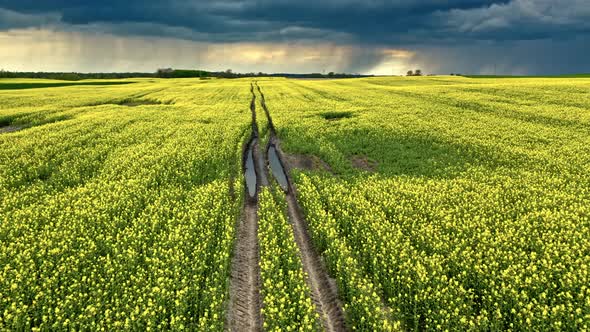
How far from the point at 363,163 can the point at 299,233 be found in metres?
10.8

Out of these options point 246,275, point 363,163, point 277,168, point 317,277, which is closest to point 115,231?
point 246,275

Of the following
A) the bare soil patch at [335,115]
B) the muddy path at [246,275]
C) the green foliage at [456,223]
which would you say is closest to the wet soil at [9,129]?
the green foliage at [456,223]

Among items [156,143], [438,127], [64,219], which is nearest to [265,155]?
[156,143]

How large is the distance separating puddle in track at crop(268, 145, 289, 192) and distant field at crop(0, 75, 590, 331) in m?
0.23

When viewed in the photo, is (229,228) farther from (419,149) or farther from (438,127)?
(438,127)

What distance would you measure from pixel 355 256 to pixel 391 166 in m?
11.7

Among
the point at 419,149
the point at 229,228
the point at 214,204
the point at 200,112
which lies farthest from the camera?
the point at 200,112

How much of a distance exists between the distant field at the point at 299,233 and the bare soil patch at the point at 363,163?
0.21 m

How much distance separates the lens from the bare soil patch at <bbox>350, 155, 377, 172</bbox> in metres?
22.8

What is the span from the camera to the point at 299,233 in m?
14.8

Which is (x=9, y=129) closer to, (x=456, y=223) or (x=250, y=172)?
(x=250, y=172)

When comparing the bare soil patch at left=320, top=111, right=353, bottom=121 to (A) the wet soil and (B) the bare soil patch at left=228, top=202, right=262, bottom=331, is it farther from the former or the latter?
(A) the wet soil

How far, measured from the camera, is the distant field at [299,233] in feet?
30.3

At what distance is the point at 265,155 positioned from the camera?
2712cm
